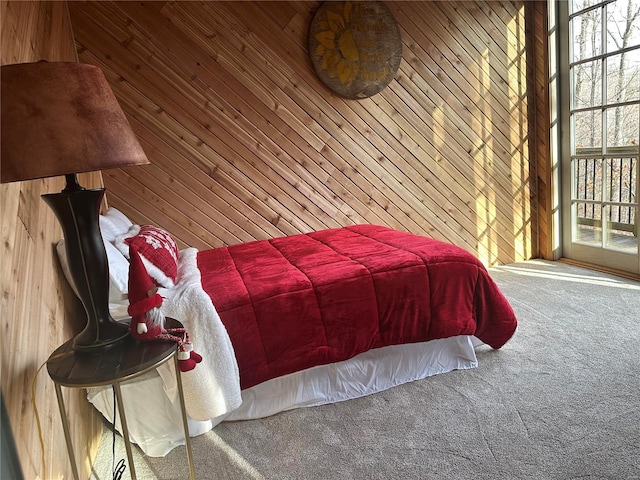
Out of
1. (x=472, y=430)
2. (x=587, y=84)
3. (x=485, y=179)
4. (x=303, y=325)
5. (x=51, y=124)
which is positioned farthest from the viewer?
(x=485, y=179)

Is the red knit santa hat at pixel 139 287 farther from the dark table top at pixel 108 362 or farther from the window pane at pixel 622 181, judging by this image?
the window pane at pixel 622 181

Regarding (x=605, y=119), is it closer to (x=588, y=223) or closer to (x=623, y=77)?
(x=623, y=77)

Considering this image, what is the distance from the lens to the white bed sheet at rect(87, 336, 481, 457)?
191cm

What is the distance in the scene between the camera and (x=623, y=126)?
11.6 ft

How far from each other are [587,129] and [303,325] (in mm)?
3153

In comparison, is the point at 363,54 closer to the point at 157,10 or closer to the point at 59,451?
the point at 157,10

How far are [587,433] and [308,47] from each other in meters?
2.96

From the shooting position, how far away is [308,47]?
3486 millimetres

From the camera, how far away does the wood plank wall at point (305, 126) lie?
3191 millimetres

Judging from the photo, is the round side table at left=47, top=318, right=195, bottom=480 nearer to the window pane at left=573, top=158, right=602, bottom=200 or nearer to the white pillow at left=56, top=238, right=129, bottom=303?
the white pillow at left=56, top=238, right=129, bottom=303

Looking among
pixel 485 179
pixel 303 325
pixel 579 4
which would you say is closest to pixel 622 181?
pixel 485 179

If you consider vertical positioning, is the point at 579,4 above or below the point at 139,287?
above

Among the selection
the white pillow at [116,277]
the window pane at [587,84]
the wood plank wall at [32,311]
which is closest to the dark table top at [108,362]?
the wood plank wall at [32,311]

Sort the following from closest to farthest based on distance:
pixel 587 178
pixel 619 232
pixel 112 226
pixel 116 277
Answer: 1. pixel 116 277
2. pixel 112 226
3. pixel 619 232
4. pixel 587 178
